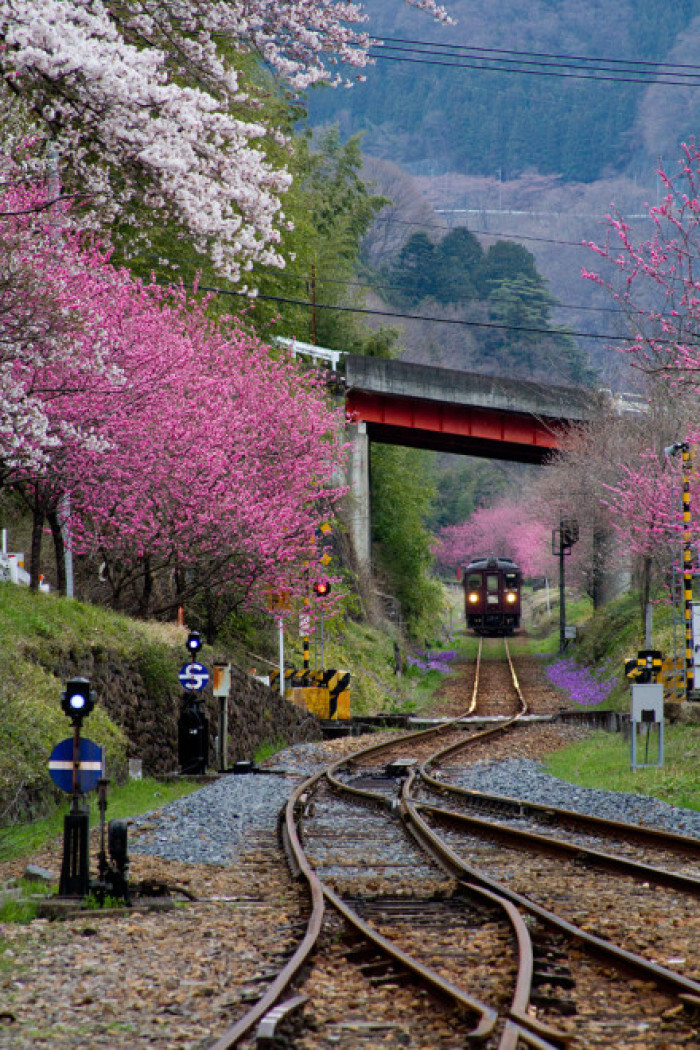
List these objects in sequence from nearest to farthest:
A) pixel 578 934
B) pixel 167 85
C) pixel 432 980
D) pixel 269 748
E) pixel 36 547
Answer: pixel 432 980
pixel 578 934
pixel 167 85
pixel 36 547
pixel 269 748

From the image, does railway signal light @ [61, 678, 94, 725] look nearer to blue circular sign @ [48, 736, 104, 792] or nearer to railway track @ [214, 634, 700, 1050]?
blue circular sign @ [48, 736, 104, 792]

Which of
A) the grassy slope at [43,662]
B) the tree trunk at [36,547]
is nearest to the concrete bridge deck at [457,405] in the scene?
the tree trunk at [36,547]

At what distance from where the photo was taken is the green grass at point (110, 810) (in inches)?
478

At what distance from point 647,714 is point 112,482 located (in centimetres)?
1035

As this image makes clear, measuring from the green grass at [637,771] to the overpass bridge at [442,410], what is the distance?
74.1ft

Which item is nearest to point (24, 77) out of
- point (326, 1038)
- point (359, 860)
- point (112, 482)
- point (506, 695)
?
point (112, 482)

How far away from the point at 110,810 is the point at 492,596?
180ft

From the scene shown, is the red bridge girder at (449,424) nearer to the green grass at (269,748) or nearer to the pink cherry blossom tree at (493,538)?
the green grass at (269,748)

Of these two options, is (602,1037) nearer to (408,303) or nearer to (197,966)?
(197,966)

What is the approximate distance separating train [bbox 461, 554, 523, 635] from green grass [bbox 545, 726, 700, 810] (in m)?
42.4

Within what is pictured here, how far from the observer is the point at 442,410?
49.1 meters

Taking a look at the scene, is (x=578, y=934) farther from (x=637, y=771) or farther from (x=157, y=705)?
(x=157, y=705)

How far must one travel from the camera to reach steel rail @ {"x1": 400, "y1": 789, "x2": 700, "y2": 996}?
6.38 m

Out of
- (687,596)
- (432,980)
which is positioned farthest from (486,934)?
(687,596)
